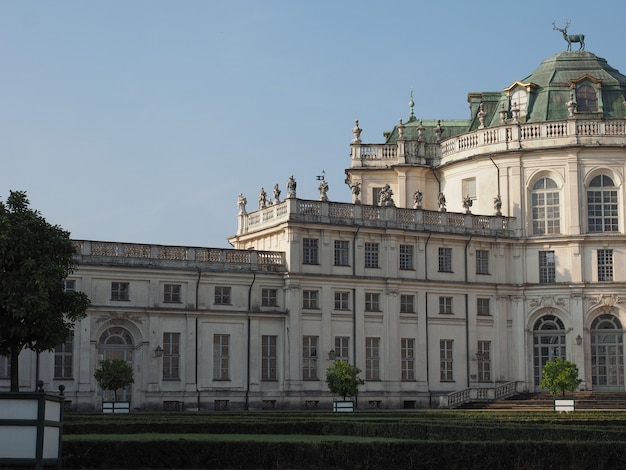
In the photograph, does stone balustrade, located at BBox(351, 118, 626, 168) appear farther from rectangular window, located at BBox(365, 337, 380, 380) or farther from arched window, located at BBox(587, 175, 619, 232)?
rectangular window, located at BBox(365, 337, 380, 380)

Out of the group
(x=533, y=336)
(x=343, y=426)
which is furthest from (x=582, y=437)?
(x=533, y=336)

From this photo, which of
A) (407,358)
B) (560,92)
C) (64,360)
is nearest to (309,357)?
(407,358)

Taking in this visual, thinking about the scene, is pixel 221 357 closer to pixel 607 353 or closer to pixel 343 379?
pixel 343 379

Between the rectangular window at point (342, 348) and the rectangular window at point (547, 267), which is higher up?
the rectangular window at point (547, 267)

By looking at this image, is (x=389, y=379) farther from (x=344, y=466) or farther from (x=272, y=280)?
(x=344, y=466)

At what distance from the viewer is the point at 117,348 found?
5700 centimetres

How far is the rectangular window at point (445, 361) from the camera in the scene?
6494 cm

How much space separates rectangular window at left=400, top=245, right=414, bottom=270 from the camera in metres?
65.2

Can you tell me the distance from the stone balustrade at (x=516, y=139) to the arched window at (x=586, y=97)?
7.53 feet

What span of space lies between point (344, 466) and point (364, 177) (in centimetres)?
5048

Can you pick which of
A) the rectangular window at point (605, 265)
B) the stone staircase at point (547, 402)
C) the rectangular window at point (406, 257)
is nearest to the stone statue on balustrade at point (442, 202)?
the rectangular window at point (406, 257)

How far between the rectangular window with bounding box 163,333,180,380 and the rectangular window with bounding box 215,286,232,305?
2969 millimetres

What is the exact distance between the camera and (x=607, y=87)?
69938 millimetres

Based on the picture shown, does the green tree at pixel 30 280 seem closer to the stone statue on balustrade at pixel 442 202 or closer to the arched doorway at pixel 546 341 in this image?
the stone statue on balustrade at pixel 442 202
